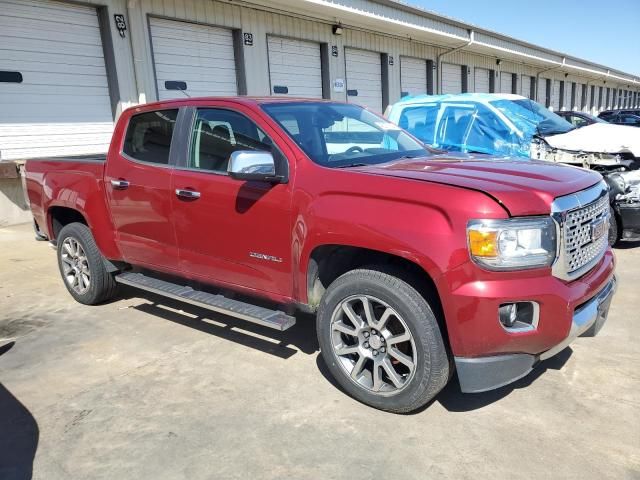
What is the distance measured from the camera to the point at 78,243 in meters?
5.00

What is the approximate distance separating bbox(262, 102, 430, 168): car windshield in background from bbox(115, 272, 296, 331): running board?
1059 mm

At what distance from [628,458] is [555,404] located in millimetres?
534

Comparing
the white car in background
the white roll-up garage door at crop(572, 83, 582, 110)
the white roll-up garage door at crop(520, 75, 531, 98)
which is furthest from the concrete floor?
the white roll-up garage door at crop(572, 83, 582, 110)

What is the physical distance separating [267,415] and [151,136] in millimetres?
2553

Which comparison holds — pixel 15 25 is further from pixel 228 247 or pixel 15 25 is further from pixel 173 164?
pixel 228 247

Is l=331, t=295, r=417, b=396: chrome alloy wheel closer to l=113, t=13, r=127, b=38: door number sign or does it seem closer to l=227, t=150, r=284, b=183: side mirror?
l=227, t=150, r=284, b=183: side mirror

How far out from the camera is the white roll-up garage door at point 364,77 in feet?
51.5

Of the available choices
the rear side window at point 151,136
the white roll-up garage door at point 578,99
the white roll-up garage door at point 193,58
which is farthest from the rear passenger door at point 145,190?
the white roll-up garage door at point 578,99

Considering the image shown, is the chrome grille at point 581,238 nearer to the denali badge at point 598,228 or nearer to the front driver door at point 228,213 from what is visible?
the denali badge at point 598,228

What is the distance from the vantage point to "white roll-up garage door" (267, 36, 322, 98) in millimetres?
13258

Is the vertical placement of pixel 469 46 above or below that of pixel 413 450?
above

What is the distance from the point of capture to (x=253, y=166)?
328cm

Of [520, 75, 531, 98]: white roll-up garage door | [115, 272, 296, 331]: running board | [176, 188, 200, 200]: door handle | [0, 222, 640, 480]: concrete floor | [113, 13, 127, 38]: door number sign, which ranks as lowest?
[0, 222, 640, 480]: concrete floor

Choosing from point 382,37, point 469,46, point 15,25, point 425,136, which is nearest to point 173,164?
point 425,136
